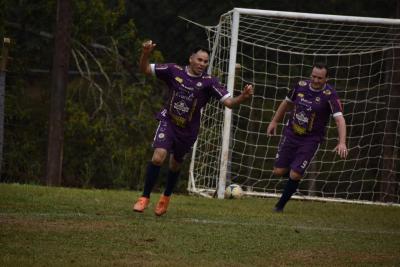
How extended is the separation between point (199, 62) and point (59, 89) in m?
7.60

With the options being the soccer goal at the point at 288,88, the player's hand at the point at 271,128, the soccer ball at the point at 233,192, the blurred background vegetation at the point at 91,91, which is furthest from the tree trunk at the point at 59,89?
the player's hand at the point at 271,128

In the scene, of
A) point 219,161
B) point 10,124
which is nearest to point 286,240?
point 219,161

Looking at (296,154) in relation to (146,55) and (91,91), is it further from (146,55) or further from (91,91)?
(91,91)

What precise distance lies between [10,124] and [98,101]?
1.96m

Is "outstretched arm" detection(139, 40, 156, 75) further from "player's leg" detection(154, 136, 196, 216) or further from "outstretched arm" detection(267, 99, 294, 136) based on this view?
"outstretched arm" detection(267, 99, 294, 136)

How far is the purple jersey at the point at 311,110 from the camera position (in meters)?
11.8

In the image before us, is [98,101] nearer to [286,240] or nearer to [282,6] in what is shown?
[282,6]

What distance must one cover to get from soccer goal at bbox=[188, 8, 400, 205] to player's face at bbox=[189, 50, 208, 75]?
315 cm

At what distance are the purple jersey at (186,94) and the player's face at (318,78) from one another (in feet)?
5.23

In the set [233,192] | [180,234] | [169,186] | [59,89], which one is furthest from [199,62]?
[59,89]

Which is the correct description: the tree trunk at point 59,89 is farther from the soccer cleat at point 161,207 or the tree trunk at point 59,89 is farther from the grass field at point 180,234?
the soccer cleat at point 161,207

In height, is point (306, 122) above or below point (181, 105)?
below

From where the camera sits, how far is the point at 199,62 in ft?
34.1

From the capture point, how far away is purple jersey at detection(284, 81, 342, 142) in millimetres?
11750
